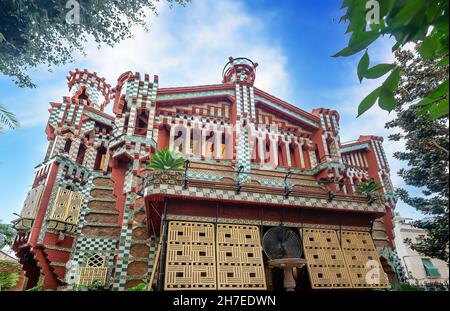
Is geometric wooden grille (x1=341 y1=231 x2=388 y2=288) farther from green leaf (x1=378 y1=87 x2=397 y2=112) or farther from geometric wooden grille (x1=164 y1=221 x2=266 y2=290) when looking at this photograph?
green leaf (x1=378 y1=87 x2=397 y2=112)

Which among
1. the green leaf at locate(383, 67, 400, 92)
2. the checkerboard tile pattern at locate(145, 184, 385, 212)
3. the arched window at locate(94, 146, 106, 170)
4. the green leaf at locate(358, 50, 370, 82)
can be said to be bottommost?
the green leaf at locate(383, 67, 400, 92)

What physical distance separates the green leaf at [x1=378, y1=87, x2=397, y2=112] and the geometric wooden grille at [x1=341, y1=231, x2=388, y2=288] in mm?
10562

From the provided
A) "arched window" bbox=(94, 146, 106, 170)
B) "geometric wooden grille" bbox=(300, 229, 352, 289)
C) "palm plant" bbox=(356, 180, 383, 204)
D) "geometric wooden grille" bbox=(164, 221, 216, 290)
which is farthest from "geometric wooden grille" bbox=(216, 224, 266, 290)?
"arched window" bbox=(94, 146, 106, 170)

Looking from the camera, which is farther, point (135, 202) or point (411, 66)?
point (135, 202)

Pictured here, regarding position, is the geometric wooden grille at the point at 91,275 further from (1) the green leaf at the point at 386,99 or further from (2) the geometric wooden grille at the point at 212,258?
(1) the green leaf at the point at 386,99

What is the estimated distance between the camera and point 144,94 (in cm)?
1359

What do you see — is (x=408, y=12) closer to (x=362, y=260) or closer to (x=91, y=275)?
(x=362, y=260)

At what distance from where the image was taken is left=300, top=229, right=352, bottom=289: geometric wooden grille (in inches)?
387

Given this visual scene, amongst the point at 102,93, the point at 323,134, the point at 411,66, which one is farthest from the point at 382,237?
the point at 102,93

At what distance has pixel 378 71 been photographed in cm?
164
